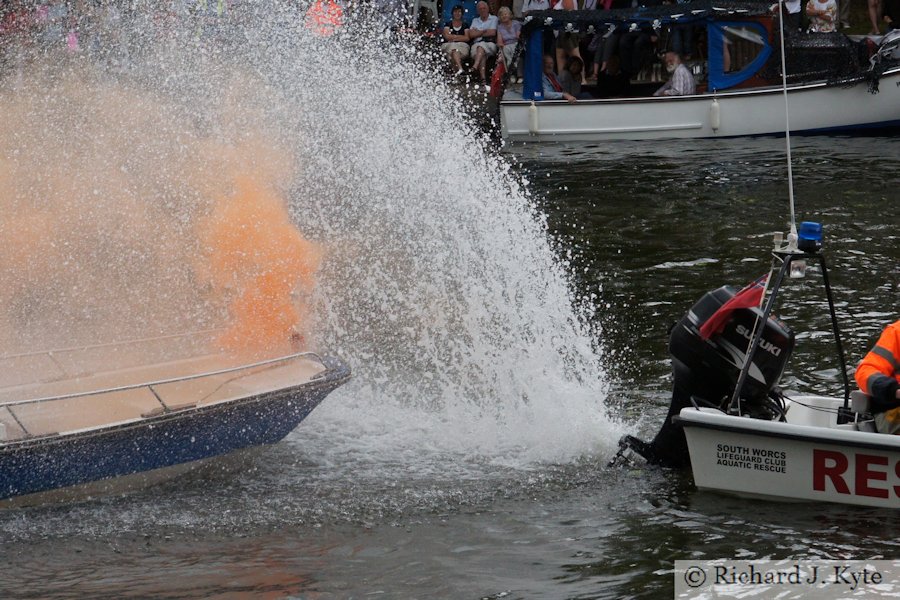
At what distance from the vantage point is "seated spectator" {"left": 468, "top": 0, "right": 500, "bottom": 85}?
2705 cm

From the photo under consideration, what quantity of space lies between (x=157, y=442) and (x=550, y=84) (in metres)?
16.6

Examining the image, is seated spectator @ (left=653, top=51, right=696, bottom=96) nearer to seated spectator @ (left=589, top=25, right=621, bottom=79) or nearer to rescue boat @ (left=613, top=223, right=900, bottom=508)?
seated spectator @ (left=589, top=25, right=621, bottom=79)

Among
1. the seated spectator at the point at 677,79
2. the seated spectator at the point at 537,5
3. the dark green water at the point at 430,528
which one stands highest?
the seated spectator at the point at 537,5

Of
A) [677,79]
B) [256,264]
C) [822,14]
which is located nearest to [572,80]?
[677,79]

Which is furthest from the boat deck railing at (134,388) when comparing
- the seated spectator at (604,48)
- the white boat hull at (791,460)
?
the seated spectator at (604,48)

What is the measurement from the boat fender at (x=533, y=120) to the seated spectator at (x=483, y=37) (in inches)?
119

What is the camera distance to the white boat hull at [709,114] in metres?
23.0

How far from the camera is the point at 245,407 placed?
9.57 m

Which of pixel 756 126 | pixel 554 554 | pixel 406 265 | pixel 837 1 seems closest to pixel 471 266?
pixel 406 265

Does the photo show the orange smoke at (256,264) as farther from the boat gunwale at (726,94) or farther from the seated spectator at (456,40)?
the seated spectator at (456,40)

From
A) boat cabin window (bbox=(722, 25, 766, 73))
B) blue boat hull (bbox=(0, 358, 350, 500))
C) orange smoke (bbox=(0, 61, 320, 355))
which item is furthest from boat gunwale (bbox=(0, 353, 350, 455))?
boat cabin window (bbox=(722, 25, 766, 73))

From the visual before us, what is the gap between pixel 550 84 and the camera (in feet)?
80.8

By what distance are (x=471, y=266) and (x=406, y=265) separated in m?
1.48

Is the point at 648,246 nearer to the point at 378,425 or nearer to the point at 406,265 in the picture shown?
the point at 406,265
